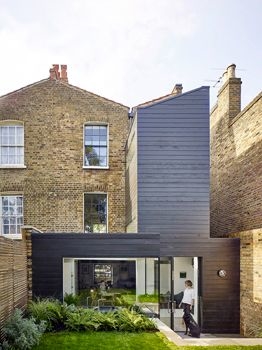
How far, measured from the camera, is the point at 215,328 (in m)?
12.7

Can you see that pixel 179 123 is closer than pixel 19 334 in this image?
No

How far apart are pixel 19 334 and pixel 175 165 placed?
7373 millimetres

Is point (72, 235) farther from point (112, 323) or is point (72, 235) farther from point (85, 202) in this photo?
point (85, 202)

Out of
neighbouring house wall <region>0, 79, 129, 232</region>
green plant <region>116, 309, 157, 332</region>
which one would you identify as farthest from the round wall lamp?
neighbouring house wall <region>0, 79, 129, 232</region>

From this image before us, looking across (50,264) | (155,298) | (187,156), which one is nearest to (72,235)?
(50,264)

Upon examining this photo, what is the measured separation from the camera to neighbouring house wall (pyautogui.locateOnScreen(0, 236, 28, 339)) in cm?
880

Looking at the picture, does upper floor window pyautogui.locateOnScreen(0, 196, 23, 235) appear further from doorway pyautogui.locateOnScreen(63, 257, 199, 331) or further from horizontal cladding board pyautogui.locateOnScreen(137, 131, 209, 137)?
horizontal cladding board pyautogui.locateOnScreen(137, 131, 209, 137)

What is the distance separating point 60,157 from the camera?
17359 millimetres

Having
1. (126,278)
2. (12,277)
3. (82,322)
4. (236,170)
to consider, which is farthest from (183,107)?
(12,277)

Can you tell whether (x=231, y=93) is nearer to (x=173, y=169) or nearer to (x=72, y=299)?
(x=173, y=169)

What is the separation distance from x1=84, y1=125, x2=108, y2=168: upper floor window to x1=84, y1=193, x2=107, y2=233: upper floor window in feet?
4.64

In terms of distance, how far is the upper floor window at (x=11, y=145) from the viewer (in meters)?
17.3

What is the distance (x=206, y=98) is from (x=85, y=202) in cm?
715

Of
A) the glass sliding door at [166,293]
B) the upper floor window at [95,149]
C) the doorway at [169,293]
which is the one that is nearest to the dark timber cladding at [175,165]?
the doorway at [169,293]
